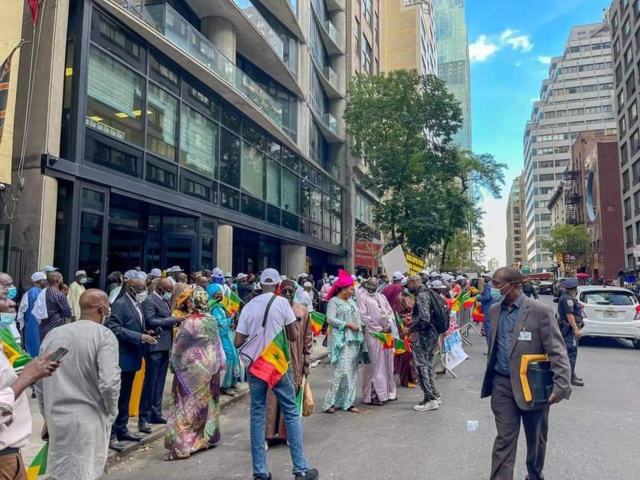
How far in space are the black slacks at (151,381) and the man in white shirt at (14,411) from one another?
341 centimetres

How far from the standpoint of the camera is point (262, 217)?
20.7 m

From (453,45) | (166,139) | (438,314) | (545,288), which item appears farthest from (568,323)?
(453,45)

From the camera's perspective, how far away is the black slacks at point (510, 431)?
396 cm

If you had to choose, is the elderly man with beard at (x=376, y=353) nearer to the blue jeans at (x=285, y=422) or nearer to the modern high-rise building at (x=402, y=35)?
the blue jeans at (x=285, y=422)

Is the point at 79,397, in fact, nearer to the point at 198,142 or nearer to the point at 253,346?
the point at 253,346

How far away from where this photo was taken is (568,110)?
372 feet

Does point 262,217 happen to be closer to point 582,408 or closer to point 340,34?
point 582,408

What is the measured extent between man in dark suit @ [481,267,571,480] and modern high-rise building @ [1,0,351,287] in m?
9.26

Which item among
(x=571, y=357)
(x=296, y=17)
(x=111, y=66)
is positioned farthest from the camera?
(x=296, y=17)

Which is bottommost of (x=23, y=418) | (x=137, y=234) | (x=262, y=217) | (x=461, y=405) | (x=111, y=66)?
(x=461, y=405)

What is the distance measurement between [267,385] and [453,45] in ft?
635

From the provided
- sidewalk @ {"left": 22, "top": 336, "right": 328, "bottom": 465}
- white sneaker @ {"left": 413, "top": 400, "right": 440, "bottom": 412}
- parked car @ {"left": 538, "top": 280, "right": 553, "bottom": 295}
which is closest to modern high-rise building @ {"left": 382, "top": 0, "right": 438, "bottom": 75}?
parked car @ {"left": 538, "top": 280, "right": 553, "bottom": 295}

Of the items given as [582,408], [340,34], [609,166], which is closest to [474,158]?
[340,34]

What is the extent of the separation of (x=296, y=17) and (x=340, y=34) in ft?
33.0
